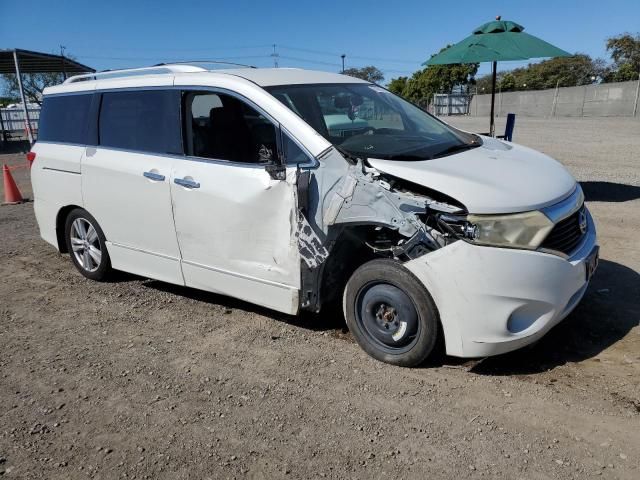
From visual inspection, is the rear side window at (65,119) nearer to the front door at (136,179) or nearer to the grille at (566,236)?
the front door at (136,179)

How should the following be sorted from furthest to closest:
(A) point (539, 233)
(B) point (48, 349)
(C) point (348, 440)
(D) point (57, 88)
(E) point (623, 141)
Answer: (E) point (623, 141) < (D) point (57, 88) < (B) point (48, 349) < (A) point (539, 233) < (C) point (348, 440)

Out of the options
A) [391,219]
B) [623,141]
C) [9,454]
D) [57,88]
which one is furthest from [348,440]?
[623,141]

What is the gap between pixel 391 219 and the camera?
3.37 m

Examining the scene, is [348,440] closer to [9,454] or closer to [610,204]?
[9,454]

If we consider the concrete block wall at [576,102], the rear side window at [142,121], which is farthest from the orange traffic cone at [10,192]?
the concrete block wall at [576,102]

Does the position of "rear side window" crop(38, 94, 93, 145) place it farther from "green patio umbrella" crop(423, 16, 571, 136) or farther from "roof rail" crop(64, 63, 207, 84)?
"green patio umbrella" crop(423, 16, 571, 136)

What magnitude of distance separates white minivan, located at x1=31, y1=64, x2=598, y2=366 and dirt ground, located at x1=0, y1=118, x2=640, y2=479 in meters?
0.33

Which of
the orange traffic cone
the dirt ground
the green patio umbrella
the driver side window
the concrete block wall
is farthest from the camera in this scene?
the concrete block wall

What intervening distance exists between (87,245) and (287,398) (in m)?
3.10

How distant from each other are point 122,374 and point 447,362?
7.21ft

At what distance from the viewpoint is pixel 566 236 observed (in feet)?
11.1

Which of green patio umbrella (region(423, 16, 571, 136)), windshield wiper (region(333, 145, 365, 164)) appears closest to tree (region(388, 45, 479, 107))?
green patio umbrella (region(423, 16, 571, 136))

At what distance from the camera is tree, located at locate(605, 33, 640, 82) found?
50.2 metres

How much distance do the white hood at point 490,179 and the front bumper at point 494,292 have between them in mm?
280
